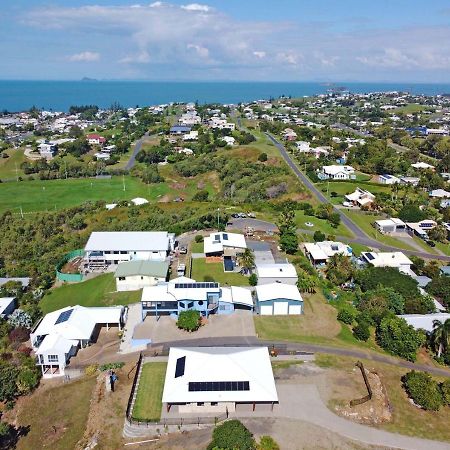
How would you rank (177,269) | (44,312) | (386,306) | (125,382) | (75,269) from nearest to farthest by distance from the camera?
(125,382) → (386,306) → (44,312) → (177,269) → (75,269)

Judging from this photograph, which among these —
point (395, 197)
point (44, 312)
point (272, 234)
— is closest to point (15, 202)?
point (44, 312)

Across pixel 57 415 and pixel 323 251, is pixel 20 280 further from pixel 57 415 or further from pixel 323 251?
pixel 323 251

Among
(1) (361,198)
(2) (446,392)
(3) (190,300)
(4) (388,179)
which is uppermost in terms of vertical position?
(4) (388,179)

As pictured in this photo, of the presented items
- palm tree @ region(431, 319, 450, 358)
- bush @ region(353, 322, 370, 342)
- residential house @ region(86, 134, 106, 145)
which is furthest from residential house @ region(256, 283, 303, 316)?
residential house @ region(86, 134, 106, 145)

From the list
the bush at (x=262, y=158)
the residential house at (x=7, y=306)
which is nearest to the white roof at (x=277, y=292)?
the residential house at (x=7, y=306)

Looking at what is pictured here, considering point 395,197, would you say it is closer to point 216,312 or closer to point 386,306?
point 386,306

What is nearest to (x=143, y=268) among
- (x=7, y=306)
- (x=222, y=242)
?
(x=222, y=242)

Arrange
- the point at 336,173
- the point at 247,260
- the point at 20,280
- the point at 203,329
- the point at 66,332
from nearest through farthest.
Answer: the point at 66,332 → the point at 203,329 → the point at 247,260 → the point at 20,280 → the point at 336,173

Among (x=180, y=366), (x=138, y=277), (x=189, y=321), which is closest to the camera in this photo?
(x=180, y=366)
